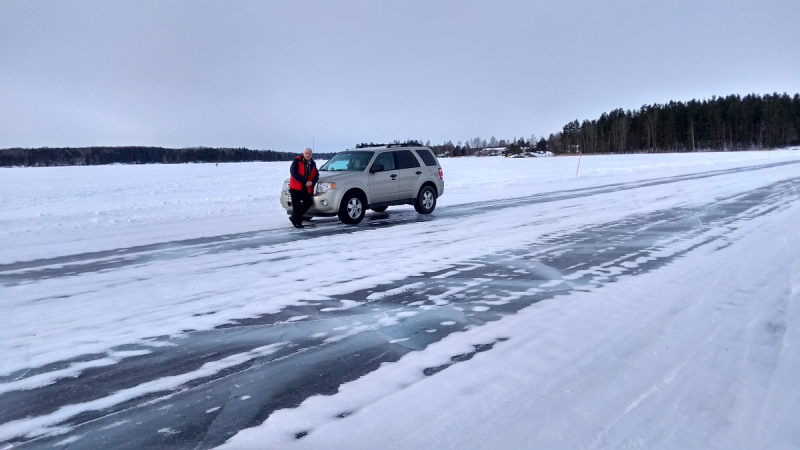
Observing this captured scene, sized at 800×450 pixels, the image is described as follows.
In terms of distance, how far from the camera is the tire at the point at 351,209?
13.3 m

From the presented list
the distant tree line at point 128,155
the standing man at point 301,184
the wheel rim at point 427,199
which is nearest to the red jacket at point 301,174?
the standing man at point 301,184

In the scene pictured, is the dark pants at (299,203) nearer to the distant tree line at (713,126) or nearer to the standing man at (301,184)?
the standing man at (301,184)

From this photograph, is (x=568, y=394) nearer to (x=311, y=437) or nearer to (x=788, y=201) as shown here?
(x=311, y=437)

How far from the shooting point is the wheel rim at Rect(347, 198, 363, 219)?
526 inches

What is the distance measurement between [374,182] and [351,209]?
105cm

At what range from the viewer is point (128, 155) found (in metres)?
123

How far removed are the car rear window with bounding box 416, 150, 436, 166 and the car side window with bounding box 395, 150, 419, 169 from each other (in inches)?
12.2

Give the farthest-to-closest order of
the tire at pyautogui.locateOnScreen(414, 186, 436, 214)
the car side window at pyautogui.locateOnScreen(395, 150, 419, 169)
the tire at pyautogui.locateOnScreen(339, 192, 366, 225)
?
1. the tire at pyautogui.locateOnScreen(414, 186, 436, 214)
2. the car side window at pyautogui.locateOnScreen(395, 150, 419, 169)
3. the tire at pyautogui.locateOnScreen(339, 192, 366, 225)

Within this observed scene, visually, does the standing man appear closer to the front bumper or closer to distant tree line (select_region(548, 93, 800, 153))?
the front bumper

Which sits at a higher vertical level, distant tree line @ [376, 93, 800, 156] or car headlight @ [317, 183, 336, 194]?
distant tree line @ [376, 93, 800, 156]

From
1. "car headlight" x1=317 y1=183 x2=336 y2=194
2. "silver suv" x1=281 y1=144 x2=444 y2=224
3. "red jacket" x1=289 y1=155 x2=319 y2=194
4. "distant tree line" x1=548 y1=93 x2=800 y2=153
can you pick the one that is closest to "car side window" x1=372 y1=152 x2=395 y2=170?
"silver suv" x1=281 y1=144 x2=444 y2=224

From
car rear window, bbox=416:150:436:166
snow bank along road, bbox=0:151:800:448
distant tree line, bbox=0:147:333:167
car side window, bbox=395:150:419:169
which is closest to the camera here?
snow bank along road, bbox=0:151:800:448

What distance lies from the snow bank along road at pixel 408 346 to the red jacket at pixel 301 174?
3403 millimetres

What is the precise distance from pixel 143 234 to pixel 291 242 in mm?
3718
